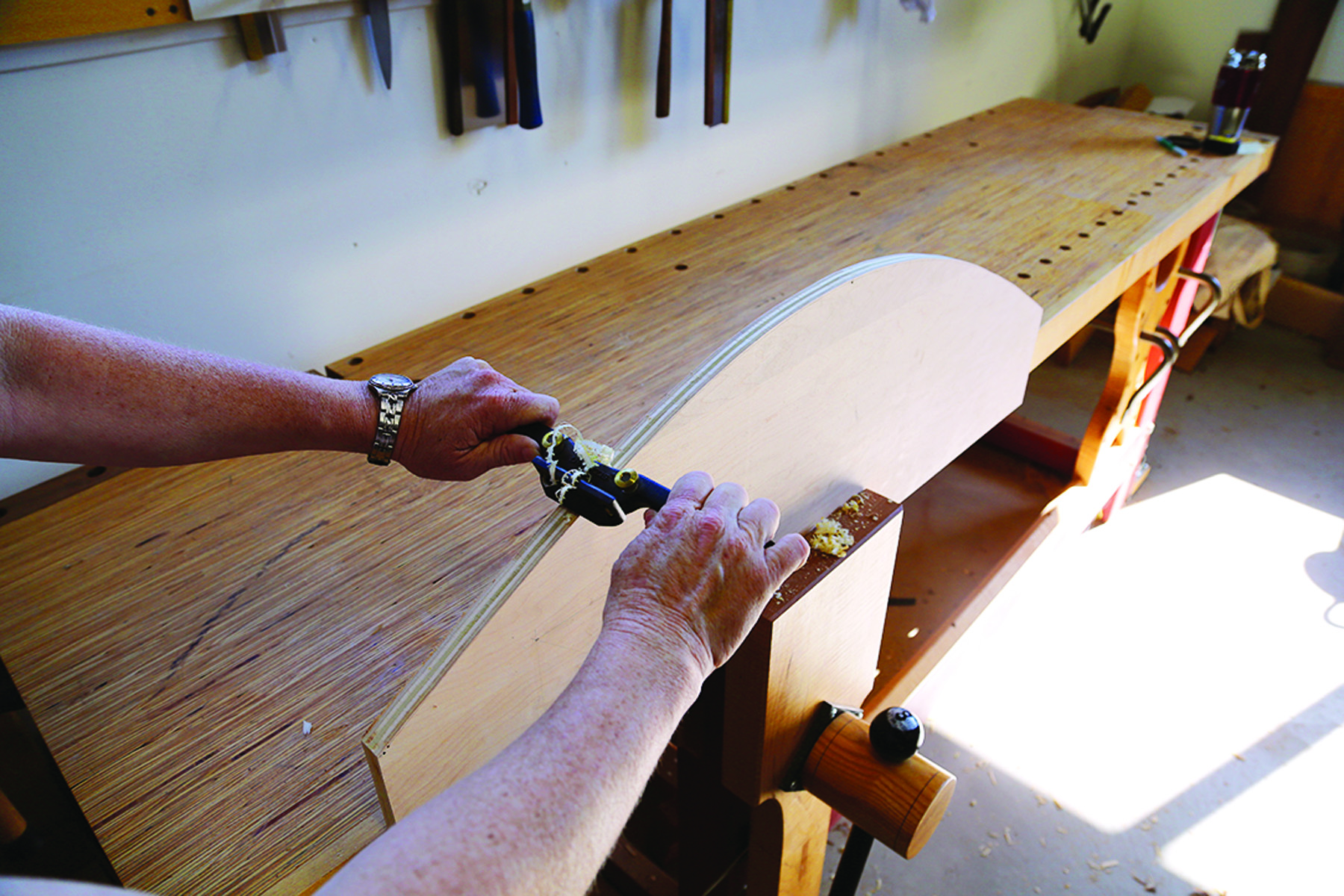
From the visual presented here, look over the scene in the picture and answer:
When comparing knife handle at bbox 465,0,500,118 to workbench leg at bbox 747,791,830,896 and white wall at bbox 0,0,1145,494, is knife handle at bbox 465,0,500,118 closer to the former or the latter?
white wall at bbox 0,0,1145,494

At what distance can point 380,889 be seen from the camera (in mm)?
486

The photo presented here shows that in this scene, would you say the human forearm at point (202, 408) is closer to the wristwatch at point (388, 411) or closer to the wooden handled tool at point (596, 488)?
the wristwatch at point (388, 411)

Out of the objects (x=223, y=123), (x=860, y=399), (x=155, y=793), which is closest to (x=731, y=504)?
(x=860, y=399)

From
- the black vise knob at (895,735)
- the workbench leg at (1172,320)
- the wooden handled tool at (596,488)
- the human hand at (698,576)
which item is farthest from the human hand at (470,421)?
the workbench leg at (1172,320)

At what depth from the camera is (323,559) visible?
1006mm

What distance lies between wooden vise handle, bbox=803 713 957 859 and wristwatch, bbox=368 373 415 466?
635 mm

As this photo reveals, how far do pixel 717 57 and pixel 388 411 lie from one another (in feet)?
4.09

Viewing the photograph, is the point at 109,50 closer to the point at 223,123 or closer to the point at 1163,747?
the point at 223,123

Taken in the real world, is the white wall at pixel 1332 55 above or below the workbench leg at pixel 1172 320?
above

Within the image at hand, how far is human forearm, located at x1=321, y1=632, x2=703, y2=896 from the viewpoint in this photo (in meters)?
0.51

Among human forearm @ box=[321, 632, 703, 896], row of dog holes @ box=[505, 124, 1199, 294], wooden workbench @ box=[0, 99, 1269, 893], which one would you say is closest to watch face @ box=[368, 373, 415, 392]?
wooden workbench @ box=[0, 99, 1269, 893]

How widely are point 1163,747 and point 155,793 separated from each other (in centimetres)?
228

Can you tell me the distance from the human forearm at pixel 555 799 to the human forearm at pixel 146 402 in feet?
1.67

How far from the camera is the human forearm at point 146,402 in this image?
0.84 metres
